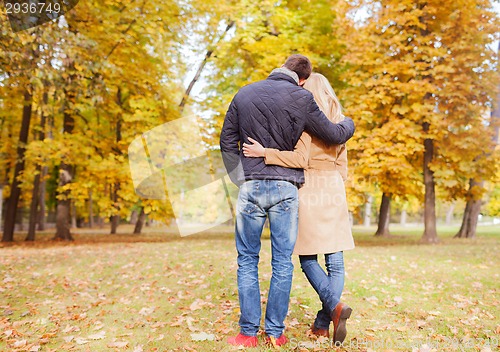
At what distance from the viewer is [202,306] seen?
4.91 metres

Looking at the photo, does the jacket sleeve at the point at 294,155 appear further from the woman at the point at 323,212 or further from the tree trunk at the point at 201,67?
the tree trunk at the point at 201,67

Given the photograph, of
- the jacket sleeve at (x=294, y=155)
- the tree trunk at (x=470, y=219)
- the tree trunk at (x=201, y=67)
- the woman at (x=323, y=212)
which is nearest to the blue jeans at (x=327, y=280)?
the woman at (x=323, y=212)

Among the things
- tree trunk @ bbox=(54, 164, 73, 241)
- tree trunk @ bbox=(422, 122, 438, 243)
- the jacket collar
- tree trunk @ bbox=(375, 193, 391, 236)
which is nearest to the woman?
the jacket collar

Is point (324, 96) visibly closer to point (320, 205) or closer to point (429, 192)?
point (320, 205)

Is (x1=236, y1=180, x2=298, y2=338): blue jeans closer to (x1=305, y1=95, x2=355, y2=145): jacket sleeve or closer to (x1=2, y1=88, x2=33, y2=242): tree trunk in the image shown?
(x1=305, y1=95, x2=355, y2=145): jacket sleeve

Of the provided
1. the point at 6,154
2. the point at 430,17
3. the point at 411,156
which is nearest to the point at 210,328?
the point at 411,156

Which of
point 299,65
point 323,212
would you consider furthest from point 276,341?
point 299,65

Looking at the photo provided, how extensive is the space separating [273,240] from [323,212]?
1.57 feet

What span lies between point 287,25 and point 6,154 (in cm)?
1297

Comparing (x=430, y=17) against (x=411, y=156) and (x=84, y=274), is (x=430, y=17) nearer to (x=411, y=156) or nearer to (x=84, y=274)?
(x=411, y=156)

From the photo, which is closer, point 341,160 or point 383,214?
point 341,160

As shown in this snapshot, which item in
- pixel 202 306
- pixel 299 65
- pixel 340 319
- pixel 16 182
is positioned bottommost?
pixel 202 306

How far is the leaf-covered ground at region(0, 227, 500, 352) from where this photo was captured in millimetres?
3674

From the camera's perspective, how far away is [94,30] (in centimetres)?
1152
